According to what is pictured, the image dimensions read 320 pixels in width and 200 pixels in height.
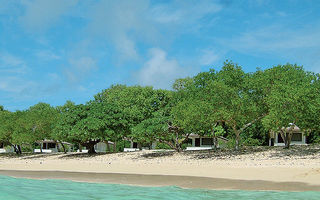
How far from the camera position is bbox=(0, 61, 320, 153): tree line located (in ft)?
84.8

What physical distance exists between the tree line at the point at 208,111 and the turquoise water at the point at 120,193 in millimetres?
12774

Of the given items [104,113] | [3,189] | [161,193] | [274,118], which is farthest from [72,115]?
[161,193]

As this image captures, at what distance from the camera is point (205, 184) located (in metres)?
16.0

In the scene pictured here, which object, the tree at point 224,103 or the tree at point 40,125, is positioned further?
the tree at point 40,125

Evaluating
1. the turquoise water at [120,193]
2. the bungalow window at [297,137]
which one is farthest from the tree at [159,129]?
the bungalow window at [297,137]

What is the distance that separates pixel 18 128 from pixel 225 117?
2825 cm

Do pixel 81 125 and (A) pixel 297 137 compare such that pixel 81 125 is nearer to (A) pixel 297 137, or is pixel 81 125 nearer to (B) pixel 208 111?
(B) pixel 208 111

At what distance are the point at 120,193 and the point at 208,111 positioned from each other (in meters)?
15.5

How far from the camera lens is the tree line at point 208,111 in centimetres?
2584

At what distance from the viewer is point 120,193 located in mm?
13844

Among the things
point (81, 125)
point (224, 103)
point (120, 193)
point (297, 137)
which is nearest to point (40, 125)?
point (81, 125)

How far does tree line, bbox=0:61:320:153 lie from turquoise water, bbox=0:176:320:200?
41.9ft

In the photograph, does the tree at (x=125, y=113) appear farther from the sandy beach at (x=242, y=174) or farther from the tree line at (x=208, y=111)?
the sandy beach at (x=242, y=174)

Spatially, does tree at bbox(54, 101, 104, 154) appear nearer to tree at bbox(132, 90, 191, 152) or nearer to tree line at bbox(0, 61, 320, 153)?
tree line at bbox(0, 61, 320, 153)
